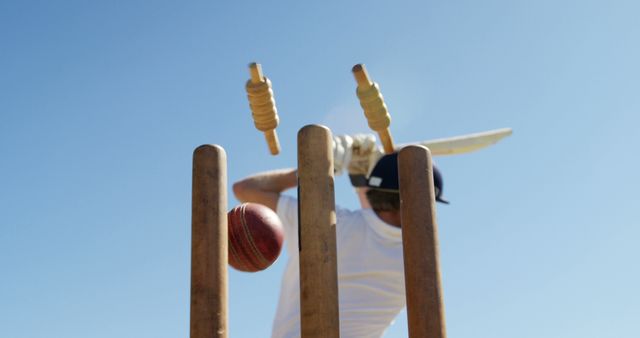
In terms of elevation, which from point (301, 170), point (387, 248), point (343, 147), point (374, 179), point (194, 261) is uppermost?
point (343, 147)

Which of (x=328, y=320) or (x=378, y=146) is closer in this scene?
(x=328, y=320)

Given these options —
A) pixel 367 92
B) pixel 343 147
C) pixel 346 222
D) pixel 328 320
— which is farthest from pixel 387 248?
pixel 328 320

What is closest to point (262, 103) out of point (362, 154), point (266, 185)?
point (266, 185)

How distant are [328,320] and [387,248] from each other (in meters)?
1.91

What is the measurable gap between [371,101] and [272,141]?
0.73 m

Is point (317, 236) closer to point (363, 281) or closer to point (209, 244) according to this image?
point (209, 244)

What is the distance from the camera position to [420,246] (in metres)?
3.29

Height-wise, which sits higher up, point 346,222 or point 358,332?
point 346,222

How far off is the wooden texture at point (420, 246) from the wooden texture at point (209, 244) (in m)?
0.66

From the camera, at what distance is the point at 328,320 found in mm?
3174

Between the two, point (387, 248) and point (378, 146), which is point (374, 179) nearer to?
point (387, 248)

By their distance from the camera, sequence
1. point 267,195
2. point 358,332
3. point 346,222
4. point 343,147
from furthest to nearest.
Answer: point 343,147, point 267,195, point 346,222, point 358,332

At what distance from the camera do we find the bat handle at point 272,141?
5344 millimetres

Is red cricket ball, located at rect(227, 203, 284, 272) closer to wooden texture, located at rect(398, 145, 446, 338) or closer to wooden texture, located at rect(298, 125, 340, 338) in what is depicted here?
wooden texture, located at rect(298, 125, 340, 338)
